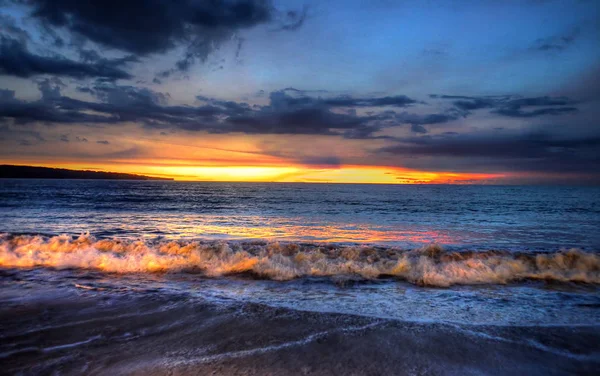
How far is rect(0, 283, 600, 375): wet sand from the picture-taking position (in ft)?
14.6

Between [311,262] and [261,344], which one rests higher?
[261,344]

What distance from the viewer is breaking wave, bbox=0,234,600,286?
966 centimetres

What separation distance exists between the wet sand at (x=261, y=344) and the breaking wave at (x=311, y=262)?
3357 millimetres

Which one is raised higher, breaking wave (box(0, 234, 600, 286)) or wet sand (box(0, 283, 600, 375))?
wet sand (box(0, 283, 600, 375))

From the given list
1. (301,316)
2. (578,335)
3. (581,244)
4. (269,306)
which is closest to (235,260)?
(269,306)

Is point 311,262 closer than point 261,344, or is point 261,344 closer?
point 261,344

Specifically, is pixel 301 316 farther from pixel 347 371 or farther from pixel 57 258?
pixel 57 258

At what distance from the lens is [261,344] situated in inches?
202

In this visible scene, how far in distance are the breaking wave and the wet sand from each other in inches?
132

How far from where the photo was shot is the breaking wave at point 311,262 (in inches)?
380

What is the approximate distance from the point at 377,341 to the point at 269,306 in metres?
2.57

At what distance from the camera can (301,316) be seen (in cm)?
632

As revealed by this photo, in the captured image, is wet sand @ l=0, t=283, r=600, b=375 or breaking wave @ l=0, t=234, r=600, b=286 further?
breaking wave @ l=0, t=234, r=600, b=286

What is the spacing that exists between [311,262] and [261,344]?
5.85 metres
